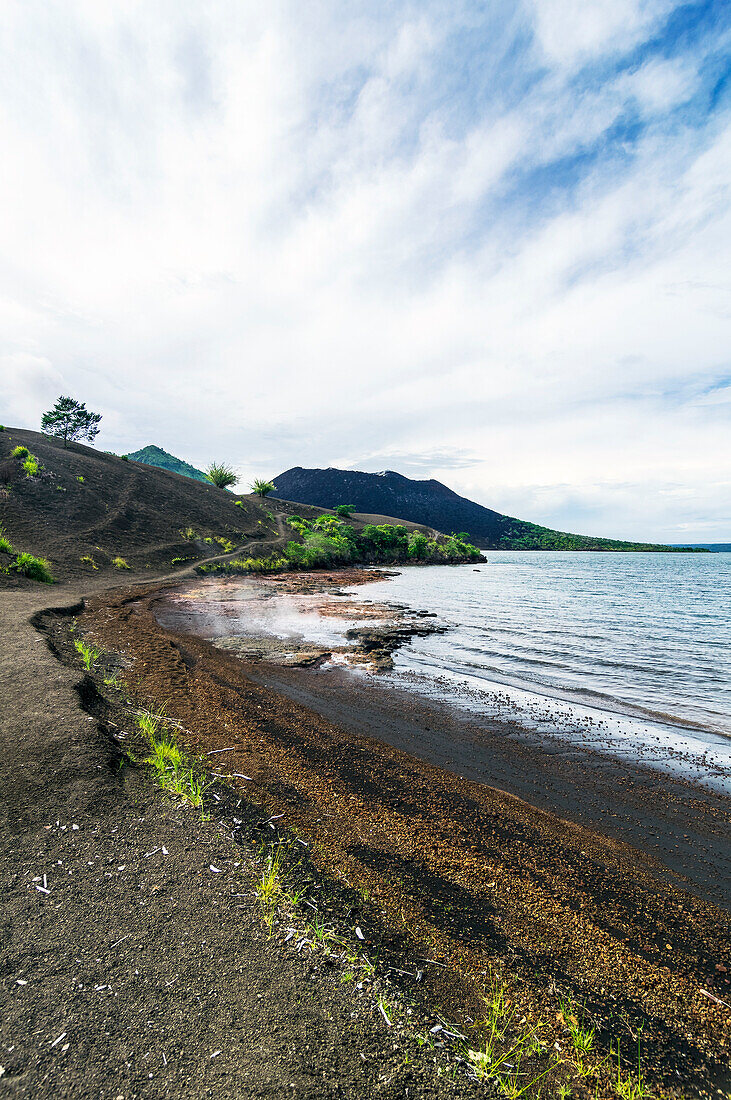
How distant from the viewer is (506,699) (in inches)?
453

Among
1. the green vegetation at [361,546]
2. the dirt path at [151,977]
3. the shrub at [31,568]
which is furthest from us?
the green vegetation at [361,546]

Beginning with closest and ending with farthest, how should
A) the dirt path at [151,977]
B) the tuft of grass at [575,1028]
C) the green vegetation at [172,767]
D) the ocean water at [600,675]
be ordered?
the dirt path at [151,977] < the tuft of grass at [575,1028] < the green vegetation at [172,767] < the ocean water at [600,675]

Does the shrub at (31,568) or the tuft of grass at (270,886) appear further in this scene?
the shrub at (31,568)

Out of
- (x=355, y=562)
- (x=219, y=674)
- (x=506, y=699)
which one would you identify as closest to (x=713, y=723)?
(x=506, y=699)

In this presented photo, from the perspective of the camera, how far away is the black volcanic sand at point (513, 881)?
337 centimetres

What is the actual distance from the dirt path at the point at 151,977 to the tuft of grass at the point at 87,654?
4.88 metres

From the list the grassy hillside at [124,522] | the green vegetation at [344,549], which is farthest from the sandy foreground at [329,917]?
the green vegetation at [344,549]

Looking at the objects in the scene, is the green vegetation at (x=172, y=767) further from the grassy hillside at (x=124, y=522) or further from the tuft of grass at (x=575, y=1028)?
the grassy hillside at (x=124, y=522)

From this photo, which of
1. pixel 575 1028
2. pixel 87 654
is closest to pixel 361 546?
pixel 87 654

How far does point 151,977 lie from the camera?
9.82 ft

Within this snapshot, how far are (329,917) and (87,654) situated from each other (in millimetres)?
8784

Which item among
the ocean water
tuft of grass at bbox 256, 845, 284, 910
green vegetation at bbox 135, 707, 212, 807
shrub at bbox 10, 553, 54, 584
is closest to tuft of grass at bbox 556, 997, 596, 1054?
tuft of grass at bbox 256, 845, 284, 910

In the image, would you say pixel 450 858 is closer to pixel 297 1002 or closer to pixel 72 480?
pixel 297 1002

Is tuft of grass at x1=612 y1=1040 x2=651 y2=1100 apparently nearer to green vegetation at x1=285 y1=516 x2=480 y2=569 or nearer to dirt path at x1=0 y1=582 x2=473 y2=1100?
dirt path at x1=0 y1=582 x2=473 y2=1100
